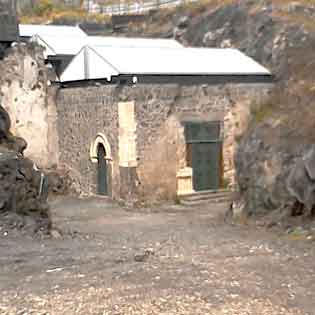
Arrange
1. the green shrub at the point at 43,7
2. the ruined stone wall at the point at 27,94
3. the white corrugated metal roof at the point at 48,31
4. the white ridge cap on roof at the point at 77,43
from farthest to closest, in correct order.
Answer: the green shrub at the point at 43,7
the white corrugated metal roof at the point at 48,31
the white ridge cap on roof at the point at 77,43
the ruined stone wall at the point at 27,94

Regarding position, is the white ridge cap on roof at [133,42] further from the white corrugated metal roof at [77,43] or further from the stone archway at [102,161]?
the stone archway at [102,161]

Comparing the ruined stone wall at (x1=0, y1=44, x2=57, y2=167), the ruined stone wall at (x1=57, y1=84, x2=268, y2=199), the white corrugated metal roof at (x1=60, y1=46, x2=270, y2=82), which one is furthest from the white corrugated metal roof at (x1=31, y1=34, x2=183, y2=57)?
the ruined stone wall at (x1=57, y1=84, x2=268, y2=199)

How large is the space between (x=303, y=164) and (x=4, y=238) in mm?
5976

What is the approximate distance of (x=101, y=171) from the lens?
20.0m

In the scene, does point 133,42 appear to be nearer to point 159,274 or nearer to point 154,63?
point 154,63

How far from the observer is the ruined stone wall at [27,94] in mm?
21969

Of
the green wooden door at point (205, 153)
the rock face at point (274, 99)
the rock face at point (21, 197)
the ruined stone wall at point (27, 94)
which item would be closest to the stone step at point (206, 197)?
the green wooden door at point (205, 153)

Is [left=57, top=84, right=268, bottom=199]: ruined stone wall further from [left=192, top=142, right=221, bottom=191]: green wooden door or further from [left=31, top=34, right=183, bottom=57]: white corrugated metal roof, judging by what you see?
[left=31, top=34, right=183, bottom=57]: white corrugated metal roof

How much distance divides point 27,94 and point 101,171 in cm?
463

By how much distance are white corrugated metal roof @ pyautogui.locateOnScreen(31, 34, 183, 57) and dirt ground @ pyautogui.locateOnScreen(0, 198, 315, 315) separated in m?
12.9

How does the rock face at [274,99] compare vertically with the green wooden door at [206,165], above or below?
above

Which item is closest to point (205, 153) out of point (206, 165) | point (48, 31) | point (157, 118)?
point (206, 165)

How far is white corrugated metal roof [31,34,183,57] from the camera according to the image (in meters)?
23.4

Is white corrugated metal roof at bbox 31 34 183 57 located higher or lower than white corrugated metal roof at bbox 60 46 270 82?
higher
